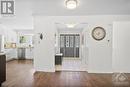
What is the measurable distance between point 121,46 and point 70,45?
23.0 feet

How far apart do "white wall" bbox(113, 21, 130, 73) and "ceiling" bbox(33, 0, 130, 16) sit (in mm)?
668

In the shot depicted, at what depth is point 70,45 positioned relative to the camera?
13.7 meters

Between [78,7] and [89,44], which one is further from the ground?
[78,7]

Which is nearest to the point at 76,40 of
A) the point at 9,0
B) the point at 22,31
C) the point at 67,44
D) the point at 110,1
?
the point at 67,44

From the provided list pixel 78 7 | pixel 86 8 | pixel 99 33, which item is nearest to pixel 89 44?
pixel 99 33

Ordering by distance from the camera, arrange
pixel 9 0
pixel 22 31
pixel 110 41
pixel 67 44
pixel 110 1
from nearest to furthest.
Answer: pixel 9 0, pixel 110 1, pixel 110 41, pixel 22 31, pixel 67 44

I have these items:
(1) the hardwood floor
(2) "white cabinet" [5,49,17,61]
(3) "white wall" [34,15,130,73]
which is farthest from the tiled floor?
(2) "white cabinet" [5,49,17,61]

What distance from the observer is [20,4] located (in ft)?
18.2

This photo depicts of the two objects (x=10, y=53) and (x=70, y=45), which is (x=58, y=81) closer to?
(x=10, y=53)

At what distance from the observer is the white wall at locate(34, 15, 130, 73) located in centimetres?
672

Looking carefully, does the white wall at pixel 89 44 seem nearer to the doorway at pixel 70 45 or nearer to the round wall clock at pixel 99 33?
the round wall clock at pixel 99 33

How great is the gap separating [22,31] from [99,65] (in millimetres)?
7657

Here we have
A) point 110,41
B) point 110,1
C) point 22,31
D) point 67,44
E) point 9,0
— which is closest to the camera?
point 9,0

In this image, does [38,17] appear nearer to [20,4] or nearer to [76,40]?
[20,4]
